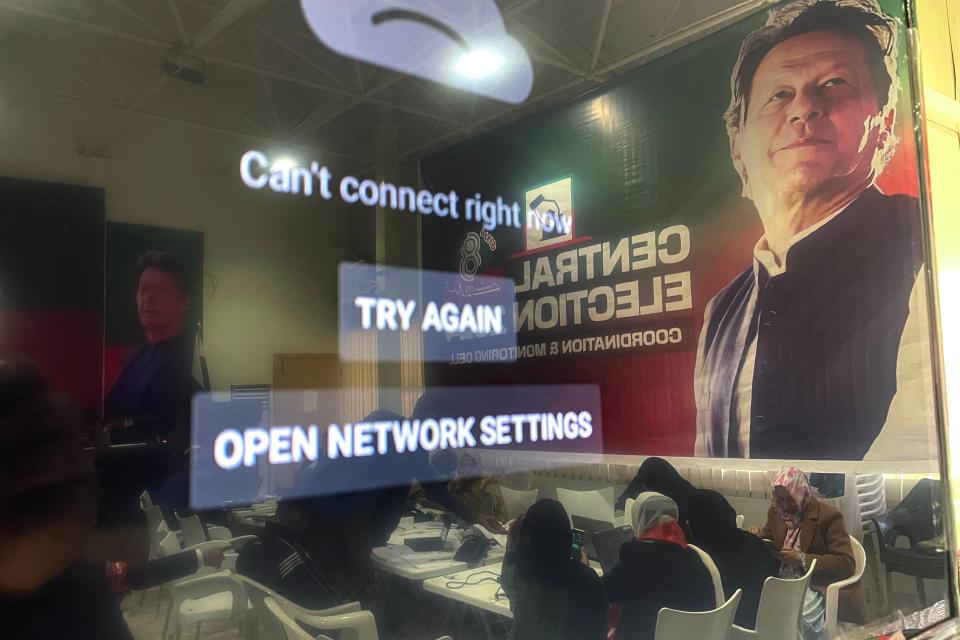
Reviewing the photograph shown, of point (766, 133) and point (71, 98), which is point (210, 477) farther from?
point (766, 133)

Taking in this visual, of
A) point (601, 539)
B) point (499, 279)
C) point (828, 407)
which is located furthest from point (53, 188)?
point (828, 407)

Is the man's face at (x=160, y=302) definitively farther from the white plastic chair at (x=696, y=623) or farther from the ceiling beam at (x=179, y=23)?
the white plastic chair at (x=696, y=623)

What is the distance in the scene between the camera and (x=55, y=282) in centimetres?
73

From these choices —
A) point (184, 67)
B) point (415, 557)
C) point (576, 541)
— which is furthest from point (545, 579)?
point (184, 67)

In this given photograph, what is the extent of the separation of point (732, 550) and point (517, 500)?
2.30 ft

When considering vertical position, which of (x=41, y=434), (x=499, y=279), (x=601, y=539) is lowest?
(x=601, y=539)

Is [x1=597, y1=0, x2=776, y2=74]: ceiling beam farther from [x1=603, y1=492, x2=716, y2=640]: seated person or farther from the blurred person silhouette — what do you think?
[x1=603, y1=492, x2=716, y2=640]: seated person

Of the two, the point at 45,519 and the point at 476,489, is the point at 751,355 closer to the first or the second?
the point at 476,489

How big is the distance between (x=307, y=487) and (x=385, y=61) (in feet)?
2.27

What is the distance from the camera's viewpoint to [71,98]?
0.77m

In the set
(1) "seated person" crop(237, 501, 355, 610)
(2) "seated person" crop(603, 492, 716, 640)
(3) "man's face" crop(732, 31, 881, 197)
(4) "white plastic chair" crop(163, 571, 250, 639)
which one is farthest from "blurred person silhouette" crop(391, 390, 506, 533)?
(3) "man's face" crop(732, 31, 881, 197)

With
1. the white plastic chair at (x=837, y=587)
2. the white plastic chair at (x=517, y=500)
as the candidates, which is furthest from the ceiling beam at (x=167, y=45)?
the white plastic chair at (x=837, y=587)

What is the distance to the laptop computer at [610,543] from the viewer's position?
127 cm

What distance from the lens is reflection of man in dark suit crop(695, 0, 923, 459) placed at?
1.54 metres
